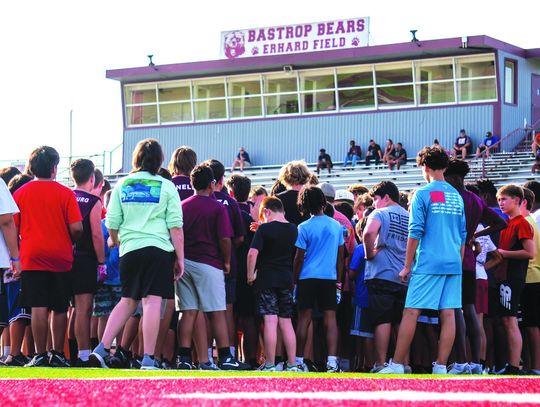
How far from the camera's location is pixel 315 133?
1585 inches

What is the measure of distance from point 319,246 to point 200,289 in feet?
4.62

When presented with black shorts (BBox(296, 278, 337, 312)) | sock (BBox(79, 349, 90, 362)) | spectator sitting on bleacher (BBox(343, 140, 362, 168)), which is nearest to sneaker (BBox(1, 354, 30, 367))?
sock (BBox(79, 349, 90, 362))

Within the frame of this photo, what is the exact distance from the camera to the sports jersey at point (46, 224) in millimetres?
10469

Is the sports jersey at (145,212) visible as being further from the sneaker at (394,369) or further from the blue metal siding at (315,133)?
the blue metal siding at (315,133)

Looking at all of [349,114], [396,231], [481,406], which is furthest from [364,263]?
[349,114]

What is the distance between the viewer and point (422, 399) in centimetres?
503

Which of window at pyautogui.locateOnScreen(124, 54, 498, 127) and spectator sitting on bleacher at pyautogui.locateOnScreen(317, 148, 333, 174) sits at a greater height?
window at pyautogui.locateOnScreen(124, 54, 498, 127)

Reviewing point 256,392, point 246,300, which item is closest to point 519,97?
point 246,300

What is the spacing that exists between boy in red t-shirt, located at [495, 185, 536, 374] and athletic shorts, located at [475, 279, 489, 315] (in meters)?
0.20

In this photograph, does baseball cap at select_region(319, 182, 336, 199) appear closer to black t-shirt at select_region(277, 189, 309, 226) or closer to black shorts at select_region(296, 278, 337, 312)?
black t-shirt at select_region(277, 189, 309, 226)

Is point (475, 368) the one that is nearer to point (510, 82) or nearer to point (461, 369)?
point (461, 369)

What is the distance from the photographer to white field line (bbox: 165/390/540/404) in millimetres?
5016

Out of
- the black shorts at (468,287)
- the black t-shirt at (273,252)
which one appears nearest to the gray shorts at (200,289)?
the black t-shirt at (273,252)

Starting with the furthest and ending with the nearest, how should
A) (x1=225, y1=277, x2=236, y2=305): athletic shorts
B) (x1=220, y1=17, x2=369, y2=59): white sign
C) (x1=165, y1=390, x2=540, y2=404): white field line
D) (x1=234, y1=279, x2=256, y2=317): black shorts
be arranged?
(x1=220, y1=17, x2=369, y2=59): white sign
(x1=234, y1=279, x2=256, y2=317): black shorts
(x1=225, y1=277, x2=236, y2=305): athletic shorts
(x1=165, y1=390, x2=540, y2=404): white field line
